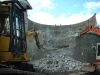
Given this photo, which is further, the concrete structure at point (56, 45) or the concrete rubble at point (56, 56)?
the concrete structure at point (56, 45)

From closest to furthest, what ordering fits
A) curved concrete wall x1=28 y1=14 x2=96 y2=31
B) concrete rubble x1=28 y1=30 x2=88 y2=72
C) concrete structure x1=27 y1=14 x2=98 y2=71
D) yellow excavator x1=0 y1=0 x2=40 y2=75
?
yellow excavator x1=0 y1=0 x2=40 y2=75 → concrete rubble x1=28 y1=30 x2=88 y2=72 → concrete structure x1=27 y1=14 x2=98 y2=71 → curved concrete wall x1=28 y1=14 x2=96 y2=31

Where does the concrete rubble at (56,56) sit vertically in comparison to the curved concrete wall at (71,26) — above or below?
below

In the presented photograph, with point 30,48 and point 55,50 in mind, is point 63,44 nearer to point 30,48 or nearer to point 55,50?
point 55,50

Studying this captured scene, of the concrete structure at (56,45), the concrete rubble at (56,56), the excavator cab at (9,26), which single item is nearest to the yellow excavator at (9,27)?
the excavator cab at (9,26)

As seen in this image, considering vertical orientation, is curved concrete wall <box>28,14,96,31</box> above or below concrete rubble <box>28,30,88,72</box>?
above

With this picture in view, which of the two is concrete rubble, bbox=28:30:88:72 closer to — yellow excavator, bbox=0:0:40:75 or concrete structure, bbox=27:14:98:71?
concrete structure, bbox=27:14:98:71

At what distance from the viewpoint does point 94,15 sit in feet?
59.8

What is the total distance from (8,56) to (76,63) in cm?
1103

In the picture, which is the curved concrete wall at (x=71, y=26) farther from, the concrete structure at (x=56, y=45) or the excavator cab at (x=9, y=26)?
the excavator cab at (x=9, y=26)

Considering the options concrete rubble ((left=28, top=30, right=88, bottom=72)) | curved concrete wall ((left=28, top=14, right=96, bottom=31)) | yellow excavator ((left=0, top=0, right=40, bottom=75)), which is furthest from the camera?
curved concrete wall ((left=28, top=14, right=96, bottom=31))

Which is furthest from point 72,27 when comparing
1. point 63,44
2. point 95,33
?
point 95,33

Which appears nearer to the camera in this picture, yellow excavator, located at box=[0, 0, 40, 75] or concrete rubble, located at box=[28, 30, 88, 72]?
yellow excavator, located at box=[0, 0, 40, 75]

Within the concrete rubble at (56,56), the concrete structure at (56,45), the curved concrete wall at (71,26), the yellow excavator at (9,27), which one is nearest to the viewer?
the yellow excavator at (9,27)

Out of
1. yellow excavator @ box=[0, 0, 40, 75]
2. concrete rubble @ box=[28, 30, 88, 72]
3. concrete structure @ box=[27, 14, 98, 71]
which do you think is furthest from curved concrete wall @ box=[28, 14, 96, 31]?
yellow excavator @ box=[0, 0, 40, 75]
